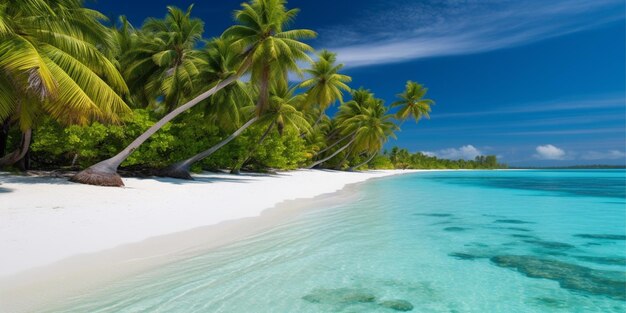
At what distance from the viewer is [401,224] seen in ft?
28.8

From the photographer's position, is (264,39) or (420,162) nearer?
(264,39)

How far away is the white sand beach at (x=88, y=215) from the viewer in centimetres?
489

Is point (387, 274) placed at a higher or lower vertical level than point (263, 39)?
lower

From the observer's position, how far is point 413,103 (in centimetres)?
4384

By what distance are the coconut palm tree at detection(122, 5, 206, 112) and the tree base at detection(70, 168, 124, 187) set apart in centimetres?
607

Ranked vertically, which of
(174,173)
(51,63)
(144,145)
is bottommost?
(174,173)

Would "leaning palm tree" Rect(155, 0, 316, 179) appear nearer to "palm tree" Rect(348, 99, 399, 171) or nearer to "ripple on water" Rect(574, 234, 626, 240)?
"ripple on water" Rect(574, 234, 626, 240)

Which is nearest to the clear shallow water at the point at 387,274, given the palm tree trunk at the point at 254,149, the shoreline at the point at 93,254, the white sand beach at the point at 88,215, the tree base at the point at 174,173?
the shoreline at the point at 93,254

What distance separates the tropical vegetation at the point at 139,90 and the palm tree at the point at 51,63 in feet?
0.09

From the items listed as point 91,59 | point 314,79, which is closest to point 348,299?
point 91,59

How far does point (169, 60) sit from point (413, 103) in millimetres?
32746

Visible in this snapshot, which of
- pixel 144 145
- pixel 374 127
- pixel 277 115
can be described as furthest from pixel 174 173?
pixel 374 127

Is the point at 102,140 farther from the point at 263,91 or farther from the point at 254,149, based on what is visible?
the point at 254,149

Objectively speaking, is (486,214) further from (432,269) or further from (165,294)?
(165,294)
